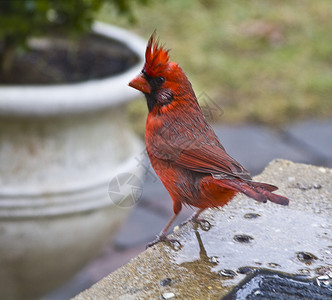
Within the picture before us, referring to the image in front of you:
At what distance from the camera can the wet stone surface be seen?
1.65 meters

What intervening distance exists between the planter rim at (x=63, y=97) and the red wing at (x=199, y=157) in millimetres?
979

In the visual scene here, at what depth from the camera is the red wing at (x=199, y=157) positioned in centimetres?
179

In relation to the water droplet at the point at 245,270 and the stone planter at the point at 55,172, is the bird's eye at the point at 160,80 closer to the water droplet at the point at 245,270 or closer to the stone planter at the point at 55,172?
the water droplet at the point at 245,270

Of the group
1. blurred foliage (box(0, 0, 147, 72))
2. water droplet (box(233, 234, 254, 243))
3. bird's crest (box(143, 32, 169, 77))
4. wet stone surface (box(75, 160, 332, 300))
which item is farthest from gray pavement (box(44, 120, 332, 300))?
bird's crest (box(143, 32, 169, 77))

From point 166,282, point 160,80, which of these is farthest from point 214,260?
point 160,80

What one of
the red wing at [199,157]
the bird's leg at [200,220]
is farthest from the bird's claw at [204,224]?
the red wing at [199,157]

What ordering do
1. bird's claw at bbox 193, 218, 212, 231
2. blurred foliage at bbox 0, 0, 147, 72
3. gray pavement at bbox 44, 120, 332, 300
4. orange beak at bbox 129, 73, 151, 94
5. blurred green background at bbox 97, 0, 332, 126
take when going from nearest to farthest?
orange beak at bbox 129, 73, 151, 94, bird's claw at bbox 193, 218, 212, 231, blurred foliage at bbox 0, 0, 147, 72, gray pavement at bbox 44, 120, 332, 300, blurred green background at bbox 97, 0, 332, 126

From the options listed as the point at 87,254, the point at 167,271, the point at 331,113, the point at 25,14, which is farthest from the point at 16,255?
the point at 331,113

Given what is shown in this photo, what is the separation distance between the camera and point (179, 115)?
6.09 feet

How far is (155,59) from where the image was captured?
1808 mm

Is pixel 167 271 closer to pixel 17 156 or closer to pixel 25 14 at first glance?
pixel 17 156

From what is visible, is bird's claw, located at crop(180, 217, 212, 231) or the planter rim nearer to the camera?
bird's claw, located at crop(180, 217, 212, 231)

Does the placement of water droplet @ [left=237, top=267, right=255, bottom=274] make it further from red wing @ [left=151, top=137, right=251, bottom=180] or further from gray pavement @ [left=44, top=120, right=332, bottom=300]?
gray pavement @ [left=44, top=120, right=332, bottom=300]

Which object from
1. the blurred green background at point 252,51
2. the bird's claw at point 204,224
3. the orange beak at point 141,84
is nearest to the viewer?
the orange beak at point 141,84
